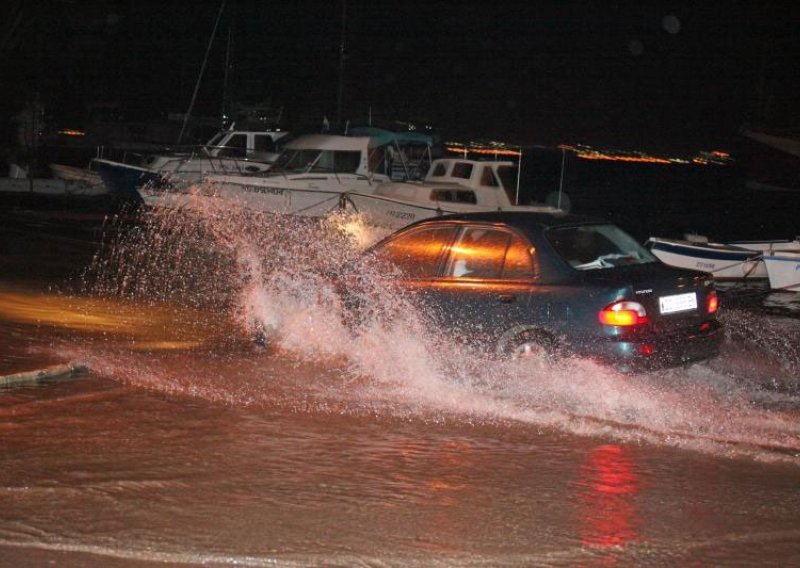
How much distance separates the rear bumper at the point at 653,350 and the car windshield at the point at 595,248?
0.73m

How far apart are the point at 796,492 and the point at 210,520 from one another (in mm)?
3373

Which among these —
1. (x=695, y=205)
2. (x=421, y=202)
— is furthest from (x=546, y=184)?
(x=421, y=202)

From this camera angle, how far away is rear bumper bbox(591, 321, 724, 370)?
7.98m

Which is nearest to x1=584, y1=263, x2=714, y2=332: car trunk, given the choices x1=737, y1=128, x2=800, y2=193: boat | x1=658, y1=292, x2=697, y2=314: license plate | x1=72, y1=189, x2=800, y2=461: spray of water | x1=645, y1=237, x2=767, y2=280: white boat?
x1=658, y1=292, x2=697, y2=314: license plate

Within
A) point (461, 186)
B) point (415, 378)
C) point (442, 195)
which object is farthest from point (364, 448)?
point (461, 186)

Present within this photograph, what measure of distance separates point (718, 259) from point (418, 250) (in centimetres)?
1230

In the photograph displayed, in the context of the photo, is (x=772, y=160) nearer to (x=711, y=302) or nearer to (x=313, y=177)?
(x=313, y=177)

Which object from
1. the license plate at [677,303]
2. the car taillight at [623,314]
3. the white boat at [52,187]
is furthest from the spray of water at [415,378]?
the white boat at [52,187]

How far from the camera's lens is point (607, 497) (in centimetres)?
605

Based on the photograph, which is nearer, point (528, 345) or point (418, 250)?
point (528, 345)

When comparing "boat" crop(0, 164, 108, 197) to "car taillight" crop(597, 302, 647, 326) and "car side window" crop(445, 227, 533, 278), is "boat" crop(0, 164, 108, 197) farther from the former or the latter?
"car taillight" crop(597, 302, 647, 326)

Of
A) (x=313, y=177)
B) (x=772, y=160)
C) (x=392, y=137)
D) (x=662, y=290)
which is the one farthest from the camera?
(x=772, y=160)

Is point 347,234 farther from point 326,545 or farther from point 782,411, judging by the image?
point 326,545

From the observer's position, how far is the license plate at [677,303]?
818 cm
